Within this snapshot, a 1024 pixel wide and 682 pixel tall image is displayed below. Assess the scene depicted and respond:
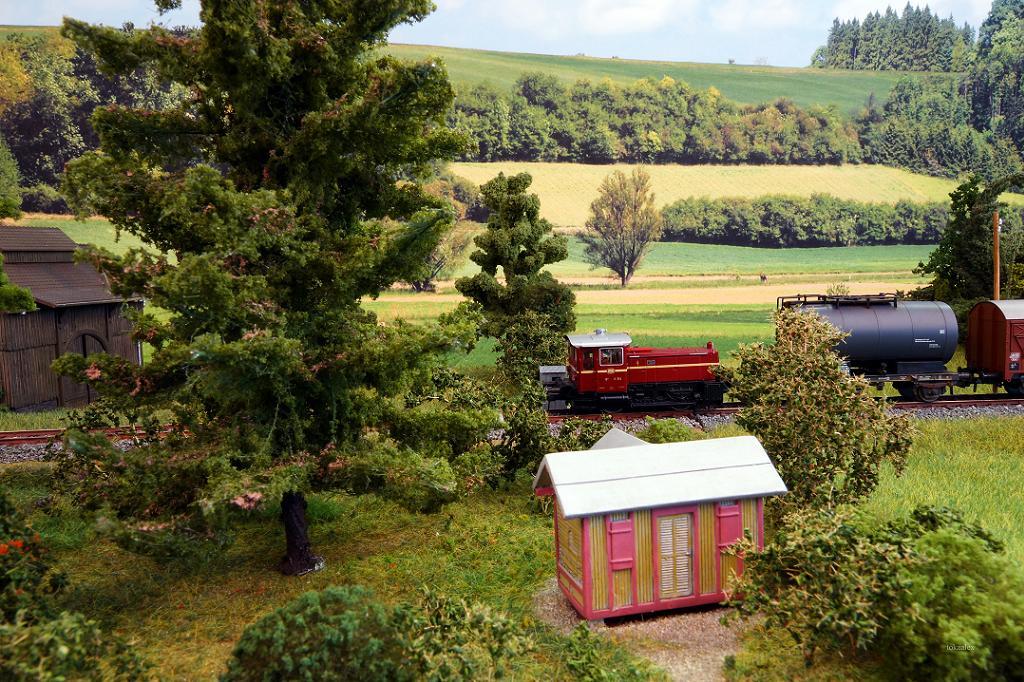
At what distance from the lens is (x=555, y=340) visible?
28.2 meters

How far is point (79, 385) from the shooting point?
27594 millimetres

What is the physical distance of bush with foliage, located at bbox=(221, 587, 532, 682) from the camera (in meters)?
8.79

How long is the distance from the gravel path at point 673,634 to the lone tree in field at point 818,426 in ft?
12.5

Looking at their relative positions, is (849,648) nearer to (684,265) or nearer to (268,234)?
(268,234)

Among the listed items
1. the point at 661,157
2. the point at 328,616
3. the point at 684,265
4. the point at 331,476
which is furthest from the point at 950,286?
the point at 328,616

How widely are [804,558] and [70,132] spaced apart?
127ft

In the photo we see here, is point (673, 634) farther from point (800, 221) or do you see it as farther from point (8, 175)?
point (800, 221)

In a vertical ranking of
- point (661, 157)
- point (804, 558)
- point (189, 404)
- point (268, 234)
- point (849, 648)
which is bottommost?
point (849, 648)

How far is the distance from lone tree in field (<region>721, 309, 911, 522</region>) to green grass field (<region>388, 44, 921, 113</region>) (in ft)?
108

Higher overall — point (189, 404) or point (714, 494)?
point (189, 404)

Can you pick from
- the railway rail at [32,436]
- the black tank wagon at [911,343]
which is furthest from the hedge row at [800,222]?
the railway rail at [32,436]

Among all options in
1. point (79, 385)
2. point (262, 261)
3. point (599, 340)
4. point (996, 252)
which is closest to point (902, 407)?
point (996, 252)

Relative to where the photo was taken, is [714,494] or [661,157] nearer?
[714,494]

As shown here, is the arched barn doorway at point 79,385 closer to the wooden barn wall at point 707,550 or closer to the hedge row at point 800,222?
the wooden barn wall at point 707,550
